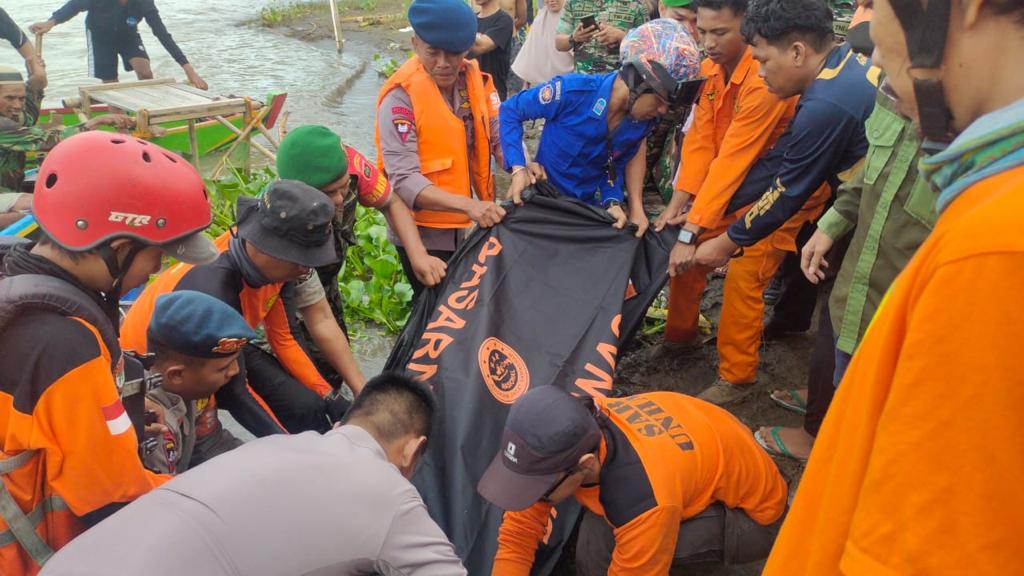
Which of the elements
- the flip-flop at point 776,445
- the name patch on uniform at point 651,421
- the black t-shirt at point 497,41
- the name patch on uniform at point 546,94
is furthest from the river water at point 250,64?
the name patch on uniform at point 651,421

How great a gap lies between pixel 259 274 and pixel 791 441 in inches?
88.2

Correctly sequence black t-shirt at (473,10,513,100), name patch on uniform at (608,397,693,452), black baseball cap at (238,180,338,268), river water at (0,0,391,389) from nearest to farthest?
name patch on uniform at (608,397,693,452) → black baseball cap at (238,180,338,268) → black t-shirt at (473,10,513,100) → river water at (0,0,391,389)

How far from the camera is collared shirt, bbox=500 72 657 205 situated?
3307 mm

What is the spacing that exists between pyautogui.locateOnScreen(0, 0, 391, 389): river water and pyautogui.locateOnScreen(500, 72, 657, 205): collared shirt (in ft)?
15.4

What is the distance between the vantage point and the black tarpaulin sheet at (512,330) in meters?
2.63

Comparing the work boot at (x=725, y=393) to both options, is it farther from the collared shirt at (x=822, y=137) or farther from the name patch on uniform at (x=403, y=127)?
the name patch on uniform at (x=403, y=127)

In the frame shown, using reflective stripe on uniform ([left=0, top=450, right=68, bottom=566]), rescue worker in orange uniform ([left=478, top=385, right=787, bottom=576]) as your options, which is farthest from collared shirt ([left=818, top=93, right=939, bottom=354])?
reflective stripe on uniform ([left=0, top=450, right=68, bottom=566])

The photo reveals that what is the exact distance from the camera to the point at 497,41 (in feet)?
20.4

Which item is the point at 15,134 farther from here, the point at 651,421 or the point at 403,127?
the point at 651,421

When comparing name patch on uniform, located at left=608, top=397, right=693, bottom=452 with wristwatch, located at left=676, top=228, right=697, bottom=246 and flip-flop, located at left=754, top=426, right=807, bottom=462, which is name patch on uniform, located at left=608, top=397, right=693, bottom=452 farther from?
flip-flop, located at left=754, top=426, right=807, bottom=462

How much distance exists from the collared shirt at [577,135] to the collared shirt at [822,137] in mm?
652

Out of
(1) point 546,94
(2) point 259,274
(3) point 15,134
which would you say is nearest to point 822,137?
(1) point 546,94

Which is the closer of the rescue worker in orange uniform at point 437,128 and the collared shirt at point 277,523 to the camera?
the collared shirt at point 277,523

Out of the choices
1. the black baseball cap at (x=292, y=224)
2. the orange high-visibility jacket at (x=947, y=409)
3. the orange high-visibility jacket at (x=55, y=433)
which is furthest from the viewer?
the black baseball cap at (x=292, y=224)
